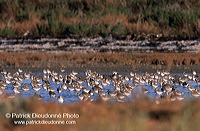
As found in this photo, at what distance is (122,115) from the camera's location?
991 cm

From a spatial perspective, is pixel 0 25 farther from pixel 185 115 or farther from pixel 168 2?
pixel 185 115

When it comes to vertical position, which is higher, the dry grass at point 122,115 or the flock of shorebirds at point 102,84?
the dry grass at point 122,115

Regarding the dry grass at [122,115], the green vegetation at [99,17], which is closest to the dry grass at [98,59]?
the green vegetation at [99,17]

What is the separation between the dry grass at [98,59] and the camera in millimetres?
27281

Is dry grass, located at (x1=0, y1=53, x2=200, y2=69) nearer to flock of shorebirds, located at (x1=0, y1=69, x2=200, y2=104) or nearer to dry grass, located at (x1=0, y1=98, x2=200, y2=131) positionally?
flock of shorebirds, located at (x1=0, y1=69, x2=200, y2=104)

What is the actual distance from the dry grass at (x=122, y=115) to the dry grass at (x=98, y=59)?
1598cm

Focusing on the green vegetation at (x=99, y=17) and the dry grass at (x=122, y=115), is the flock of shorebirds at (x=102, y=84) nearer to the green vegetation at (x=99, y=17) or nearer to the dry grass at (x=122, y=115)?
the green vegetation at (x=99, y=17)

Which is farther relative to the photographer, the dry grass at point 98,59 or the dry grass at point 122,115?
the dry grass at point 98,59

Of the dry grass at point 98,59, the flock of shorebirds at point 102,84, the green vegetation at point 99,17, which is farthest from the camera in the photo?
the green vegetation at point 99,17

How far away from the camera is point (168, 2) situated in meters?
36.2

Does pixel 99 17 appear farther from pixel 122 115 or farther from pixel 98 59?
pixel 122 115

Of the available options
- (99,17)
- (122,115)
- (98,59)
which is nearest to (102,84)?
(98,59)

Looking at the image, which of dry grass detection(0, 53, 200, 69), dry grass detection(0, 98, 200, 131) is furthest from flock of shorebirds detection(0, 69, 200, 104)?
dry grass detection(0, 98, 200, 131)

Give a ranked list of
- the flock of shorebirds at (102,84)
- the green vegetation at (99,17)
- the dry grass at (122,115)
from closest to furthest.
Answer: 1. the dry grass at (122,115)
2. the flock of shorebirds at (102,84)
3. the green vegetation at (99,17)
